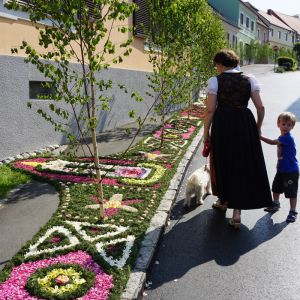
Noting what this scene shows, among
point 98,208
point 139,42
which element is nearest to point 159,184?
point 98,208

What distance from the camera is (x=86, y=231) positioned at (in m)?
4.71

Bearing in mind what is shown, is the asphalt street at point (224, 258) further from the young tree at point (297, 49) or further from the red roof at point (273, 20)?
the red roof at point (273, 20)

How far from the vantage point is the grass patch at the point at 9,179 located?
6168 mm

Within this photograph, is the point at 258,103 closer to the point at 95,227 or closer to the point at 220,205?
the point at 220,205

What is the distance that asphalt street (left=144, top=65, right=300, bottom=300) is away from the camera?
3.77m

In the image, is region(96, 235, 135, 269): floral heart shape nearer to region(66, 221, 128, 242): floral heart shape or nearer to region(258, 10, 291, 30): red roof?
region(66, 221, 128, 242): floral heart shape

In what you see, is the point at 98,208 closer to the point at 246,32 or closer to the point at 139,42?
the point at 139,42

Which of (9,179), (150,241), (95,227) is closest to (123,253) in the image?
(150,241)

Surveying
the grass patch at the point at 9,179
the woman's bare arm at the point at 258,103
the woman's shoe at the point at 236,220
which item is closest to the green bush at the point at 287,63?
the grass patch at the point at 9,179

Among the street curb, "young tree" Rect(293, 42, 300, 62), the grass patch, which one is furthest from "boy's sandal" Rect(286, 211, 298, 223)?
"young tree" Rect(293, 42, 300, 62)

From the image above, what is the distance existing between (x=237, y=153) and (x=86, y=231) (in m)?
2.04

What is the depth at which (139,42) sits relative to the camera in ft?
47.0

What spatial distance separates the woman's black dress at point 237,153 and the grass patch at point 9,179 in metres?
3.20

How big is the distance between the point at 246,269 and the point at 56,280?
189 centimetres
